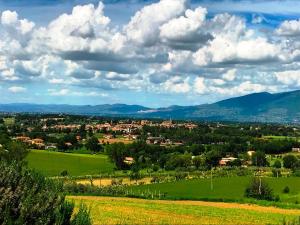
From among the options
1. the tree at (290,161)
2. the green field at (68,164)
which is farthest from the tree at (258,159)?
the green field at (68,164)

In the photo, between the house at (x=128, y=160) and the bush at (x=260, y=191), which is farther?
the house at (x=128, y=160)

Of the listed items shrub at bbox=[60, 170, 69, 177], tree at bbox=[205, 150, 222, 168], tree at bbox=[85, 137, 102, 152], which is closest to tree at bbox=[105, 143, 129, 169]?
shrub at bbox=[60, 170, 69, 177]

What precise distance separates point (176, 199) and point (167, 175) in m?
59.8

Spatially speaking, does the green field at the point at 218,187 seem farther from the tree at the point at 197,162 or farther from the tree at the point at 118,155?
the tree at the point at 118,155

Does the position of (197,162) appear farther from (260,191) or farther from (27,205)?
(27,205)

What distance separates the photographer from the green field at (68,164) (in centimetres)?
13738

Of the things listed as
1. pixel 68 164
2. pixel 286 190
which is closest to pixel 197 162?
pixel 68 164

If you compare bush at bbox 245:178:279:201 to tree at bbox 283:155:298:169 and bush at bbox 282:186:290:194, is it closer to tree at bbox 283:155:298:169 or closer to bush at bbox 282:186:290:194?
bush at bbox 282:186:290:194

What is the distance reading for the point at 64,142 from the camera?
193 meters

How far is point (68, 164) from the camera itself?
148375 millimetres

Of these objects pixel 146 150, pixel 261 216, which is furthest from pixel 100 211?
pixel 146 150

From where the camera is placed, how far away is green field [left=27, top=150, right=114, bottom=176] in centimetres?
13738

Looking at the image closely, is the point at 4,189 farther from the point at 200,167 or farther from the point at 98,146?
the point at 98,146

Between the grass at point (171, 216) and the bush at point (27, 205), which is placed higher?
the bush at point (27, 205)
